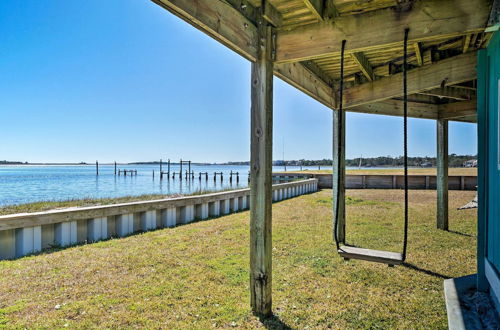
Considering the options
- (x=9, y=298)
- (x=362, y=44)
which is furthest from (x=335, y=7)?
(x=9, y=298)

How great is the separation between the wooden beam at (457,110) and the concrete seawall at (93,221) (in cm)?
493

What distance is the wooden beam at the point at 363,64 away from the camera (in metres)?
3.57

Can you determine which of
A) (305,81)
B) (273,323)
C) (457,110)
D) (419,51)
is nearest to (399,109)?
(457,110)

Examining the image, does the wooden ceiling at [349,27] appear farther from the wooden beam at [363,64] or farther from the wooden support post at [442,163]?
the wooden support post at [442,163]

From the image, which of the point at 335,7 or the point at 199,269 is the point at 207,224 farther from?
the point at 335,7

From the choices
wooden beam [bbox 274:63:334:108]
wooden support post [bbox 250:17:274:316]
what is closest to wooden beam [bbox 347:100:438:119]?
wooden beam [bbox 274:63:334:108]

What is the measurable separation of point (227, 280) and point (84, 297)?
1351 mm

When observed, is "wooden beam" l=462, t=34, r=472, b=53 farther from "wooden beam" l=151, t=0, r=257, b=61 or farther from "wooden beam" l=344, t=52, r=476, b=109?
"wooden beam" l=151, t=0, r=257, b=61

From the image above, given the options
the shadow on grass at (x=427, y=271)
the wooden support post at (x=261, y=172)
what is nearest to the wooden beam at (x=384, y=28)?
the wooden support post at (x=261, y=172)

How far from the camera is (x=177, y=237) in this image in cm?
488

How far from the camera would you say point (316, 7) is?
2.43 m

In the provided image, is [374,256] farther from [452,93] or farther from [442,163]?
[442,163]

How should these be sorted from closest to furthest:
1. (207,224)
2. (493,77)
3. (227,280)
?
(493,77) → (227,280) → (207,224)

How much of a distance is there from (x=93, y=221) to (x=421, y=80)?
5121 millimetres
